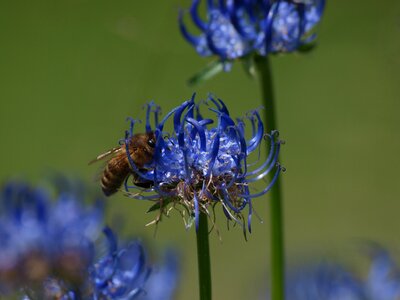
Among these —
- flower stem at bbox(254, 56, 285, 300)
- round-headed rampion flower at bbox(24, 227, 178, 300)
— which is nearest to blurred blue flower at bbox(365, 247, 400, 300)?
flower stem at bbox(254, 56, 285, 300)

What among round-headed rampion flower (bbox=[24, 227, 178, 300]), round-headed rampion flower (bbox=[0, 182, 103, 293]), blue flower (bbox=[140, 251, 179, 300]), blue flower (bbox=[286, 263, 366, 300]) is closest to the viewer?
round-headed rampion flower (bbox=[24, 227, 178, 300])

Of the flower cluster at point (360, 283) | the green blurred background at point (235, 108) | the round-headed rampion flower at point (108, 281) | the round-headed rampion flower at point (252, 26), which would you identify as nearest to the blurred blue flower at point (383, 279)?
the flower cluster at point (360, 283)

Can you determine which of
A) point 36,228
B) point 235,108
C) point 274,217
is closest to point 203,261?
point 274,217

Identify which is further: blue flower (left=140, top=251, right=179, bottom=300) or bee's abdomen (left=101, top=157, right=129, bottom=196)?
blue flower (left=140, top=251, right=179, bottom=300)

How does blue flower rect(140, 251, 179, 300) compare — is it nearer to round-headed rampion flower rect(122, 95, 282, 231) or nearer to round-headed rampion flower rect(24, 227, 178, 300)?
round-headed rampion flower rect(24, 227, 178, 300)

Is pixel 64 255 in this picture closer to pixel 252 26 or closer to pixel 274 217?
pixel 274 217

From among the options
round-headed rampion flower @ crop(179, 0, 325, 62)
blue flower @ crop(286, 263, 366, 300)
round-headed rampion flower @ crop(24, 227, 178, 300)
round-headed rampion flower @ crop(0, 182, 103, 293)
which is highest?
round-headed rampion flower @ crop(179, 0, 325, 62)
